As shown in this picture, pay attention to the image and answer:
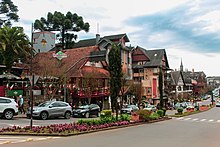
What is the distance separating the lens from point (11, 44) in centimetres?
3456

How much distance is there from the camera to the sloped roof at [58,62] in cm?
3613

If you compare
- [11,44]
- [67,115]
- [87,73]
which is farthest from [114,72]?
[87,73]

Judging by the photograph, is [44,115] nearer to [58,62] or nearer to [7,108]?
[7,108]

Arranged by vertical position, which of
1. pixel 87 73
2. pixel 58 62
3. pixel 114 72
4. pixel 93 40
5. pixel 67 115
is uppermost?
pixel 93 40

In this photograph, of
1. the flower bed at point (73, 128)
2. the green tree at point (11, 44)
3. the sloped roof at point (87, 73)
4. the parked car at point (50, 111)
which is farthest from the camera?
the sloped roof at point (87, 73)

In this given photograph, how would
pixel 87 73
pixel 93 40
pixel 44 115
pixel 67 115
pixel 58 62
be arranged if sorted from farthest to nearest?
pixel 93 40 < pixel 87 73 < pixel 58 62 < pixel 67 115 < pixel 44 115

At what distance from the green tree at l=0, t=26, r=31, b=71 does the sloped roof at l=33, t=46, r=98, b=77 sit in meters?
3.23

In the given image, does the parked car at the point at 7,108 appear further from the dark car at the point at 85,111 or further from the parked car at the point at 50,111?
the dark car at the point at 85,111

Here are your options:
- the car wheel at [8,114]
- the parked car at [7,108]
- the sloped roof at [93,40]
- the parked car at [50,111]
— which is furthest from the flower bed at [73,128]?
the sloped roof at [93,40]

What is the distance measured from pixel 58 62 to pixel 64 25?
18.7 m

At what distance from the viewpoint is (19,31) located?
35219mm

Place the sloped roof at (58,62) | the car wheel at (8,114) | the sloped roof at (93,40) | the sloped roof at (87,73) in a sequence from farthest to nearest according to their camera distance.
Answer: the sloped roof at (93,40), the sloped roof at (87,73), the sloped roof at (58,62), the car wheel at (8,114)

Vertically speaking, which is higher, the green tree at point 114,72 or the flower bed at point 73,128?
the green tree at point 114,72

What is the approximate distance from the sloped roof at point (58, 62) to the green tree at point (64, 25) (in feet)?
27.2
